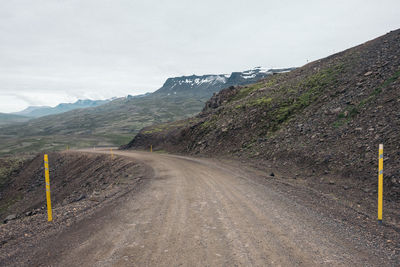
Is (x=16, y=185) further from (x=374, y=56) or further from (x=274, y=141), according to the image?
(x=374, y=56)

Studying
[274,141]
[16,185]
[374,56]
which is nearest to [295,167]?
[274,141]

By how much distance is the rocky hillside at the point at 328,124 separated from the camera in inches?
428

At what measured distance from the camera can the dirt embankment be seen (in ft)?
21.7

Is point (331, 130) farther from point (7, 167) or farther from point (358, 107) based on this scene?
point (7, 167)

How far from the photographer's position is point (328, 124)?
14977 mm

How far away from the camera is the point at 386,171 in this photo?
8.81m

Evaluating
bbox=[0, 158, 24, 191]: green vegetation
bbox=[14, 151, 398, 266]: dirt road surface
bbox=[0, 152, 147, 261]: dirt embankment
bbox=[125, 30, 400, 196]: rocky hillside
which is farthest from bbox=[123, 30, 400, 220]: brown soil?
bbox=[0, 158, 24, 191]: green vegetation

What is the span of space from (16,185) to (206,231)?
35815 mm

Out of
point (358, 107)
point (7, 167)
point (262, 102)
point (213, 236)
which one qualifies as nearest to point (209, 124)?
point (262, 102)

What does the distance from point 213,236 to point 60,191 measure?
863 inches

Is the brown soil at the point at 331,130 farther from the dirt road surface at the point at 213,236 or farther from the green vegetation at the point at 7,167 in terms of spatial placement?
the green vegetation at the point at 7,167

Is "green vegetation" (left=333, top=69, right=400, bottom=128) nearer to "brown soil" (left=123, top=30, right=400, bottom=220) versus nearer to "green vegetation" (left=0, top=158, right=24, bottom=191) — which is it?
"brown soil" (left=123, top=30, right=400, bottom=220)

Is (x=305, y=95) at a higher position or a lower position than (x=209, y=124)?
higher

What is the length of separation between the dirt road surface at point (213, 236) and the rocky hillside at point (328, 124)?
15.3ft
